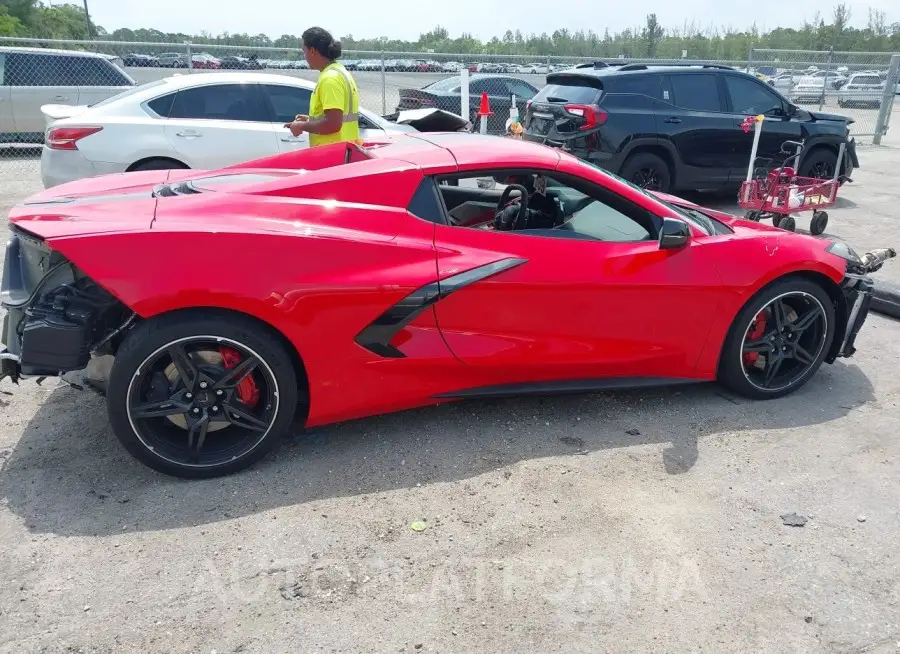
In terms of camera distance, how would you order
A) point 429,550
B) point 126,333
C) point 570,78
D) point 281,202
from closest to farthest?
point 429,550
point 126,333
point 281,202
point 570,78

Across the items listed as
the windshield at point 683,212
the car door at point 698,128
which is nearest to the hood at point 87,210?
the windshield at point 683,212

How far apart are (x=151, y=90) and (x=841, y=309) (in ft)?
21.2

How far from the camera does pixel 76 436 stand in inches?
140

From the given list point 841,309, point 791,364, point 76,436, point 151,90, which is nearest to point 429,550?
point 76,436

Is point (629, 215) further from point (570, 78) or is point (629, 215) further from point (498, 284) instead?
point (570, 78)

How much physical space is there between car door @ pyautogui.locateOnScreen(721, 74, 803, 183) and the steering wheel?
6430mm

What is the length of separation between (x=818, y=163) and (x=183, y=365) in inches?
384

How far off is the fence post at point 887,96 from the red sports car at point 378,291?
15.0 m

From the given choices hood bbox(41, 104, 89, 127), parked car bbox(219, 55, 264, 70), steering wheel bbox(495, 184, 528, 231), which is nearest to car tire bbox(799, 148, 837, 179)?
steering wheel bbox(495, 184, 528, 231)

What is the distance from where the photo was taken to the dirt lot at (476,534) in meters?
2.43

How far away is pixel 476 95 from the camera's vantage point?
15.3 m

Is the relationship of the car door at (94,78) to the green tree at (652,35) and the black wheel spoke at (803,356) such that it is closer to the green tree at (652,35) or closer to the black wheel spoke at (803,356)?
the black wheel spoke at (803,356)

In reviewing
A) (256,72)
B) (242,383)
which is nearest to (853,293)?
(242,383)

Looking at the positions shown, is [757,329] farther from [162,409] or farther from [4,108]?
[4,108]
